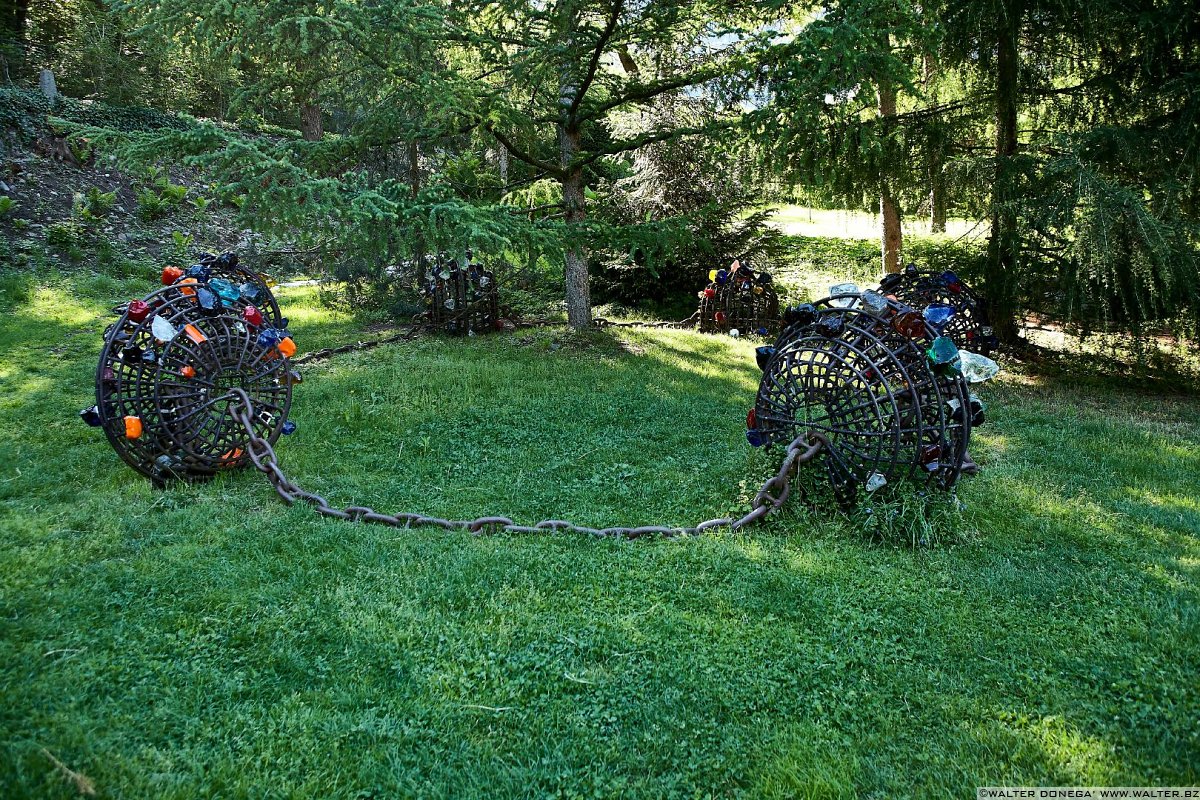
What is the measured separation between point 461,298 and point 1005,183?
7545mm

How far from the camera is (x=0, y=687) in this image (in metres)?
2.80

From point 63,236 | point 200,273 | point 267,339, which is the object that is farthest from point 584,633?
point 63,236

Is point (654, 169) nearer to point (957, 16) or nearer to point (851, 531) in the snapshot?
point (957, 16)

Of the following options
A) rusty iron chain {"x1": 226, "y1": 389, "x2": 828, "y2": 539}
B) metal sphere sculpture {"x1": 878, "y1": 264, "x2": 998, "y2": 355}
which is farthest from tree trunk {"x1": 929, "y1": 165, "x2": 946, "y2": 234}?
rusty iron chain {"x1": 226, "y1": 389, "x2": 828, "y2": 539}

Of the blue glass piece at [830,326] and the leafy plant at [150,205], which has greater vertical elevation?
the leafy plant at [150,205]

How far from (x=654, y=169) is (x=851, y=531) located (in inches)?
397

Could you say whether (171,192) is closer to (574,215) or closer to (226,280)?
(574,215)

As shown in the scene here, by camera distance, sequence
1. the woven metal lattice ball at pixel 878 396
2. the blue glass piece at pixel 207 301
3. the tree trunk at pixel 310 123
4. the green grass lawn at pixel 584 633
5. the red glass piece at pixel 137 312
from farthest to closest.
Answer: the tree trunk at pixel 310 123 < the blue glass piece at pixel 207 301 < the red glass piece at pixel 137 312 < the woven metal lattice ball at pixel 878 396 < the green grass lawn at pixel 584 633

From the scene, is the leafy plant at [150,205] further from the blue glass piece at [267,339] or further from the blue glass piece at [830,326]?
the blue glass piece at [830,326]

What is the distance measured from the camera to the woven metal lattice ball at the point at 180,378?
4.95m

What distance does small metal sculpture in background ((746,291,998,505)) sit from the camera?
14.3 feet

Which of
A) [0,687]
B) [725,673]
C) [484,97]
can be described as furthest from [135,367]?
[484,97]

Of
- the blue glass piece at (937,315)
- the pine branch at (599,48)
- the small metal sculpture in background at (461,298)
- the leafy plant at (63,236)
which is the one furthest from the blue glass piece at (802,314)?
the leafy plant at (63,236)

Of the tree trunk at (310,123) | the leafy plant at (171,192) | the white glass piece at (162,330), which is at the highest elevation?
the tree trunk at (310,123)
